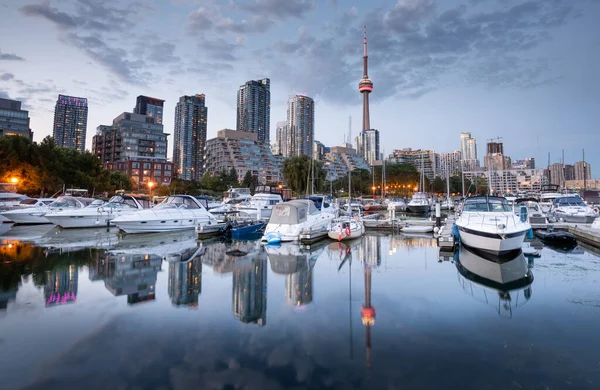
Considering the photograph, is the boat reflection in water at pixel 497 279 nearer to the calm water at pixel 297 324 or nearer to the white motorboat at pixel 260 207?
the calm water at pixel 297 324

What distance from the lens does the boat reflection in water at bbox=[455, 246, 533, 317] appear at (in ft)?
30.3

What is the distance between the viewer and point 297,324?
747cm

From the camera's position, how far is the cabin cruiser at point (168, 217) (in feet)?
73.1

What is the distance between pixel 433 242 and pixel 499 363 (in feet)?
51.5

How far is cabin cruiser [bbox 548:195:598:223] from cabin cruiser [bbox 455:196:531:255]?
15913 millimetres

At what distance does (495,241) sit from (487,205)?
4.05 m

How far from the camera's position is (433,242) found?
809 inches

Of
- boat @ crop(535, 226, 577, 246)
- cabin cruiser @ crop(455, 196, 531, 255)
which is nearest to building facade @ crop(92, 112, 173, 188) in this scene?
cabin cruiser @ crop(455, 196, 531, 255)

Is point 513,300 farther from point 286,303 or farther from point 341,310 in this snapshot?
point 286,303

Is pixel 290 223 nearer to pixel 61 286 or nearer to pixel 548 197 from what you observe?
pixel 61 286

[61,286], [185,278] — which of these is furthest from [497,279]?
[61,286]

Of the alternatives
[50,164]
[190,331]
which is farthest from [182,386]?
[50,164]

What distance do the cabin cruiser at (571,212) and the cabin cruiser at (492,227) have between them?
15913 millimetres

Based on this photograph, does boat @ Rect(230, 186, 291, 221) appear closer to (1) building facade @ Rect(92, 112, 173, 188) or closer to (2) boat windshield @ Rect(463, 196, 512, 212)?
(2) boat windshield @ Rect(463, 196, 512, 212)
